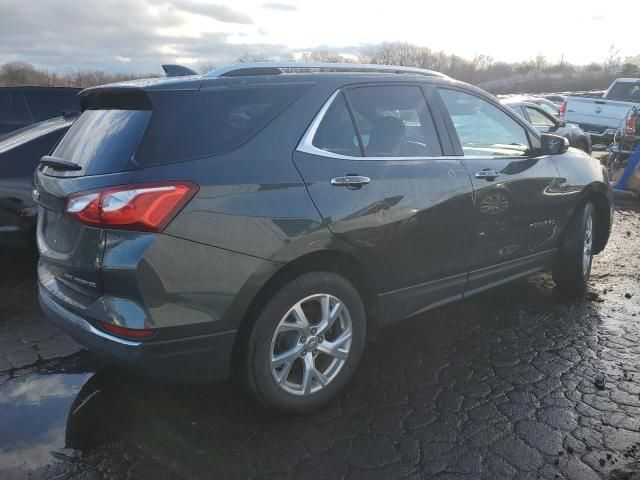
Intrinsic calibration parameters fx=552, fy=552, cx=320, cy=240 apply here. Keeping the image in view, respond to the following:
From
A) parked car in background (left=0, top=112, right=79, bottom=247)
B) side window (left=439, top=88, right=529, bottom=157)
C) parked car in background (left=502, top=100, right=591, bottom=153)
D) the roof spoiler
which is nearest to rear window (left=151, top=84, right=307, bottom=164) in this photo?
the roof spoiler

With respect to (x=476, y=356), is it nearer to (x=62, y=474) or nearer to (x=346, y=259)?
(x=346, y=259)

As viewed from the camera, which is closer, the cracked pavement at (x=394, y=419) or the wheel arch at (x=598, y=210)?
the cracked pavement at (x=394, y=419)

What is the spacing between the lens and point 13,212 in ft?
15.7

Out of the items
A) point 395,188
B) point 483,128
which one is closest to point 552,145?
point 483,128

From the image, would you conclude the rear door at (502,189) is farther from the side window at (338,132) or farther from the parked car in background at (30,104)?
the parked car in background at (30,104)

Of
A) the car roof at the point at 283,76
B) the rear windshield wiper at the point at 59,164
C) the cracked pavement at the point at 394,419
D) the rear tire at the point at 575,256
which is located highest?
the car roof at the point at 283,76

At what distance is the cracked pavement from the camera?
2.66 metres

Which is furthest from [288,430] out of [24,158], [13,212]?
[24,158]

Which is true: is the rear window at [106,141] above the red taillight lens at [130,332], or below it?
above

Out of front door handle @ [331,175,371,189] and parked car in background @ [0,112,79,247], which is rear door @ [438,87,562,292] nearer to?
front door handle @ [331,175,371,189]

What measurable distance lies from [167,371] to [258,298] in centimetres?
55

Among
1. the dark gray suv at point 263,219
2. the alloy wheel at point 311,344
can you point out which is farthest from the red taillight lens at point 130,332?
the alloy wheel at point 311,344

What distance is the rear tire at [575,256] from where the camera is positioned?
188 inches

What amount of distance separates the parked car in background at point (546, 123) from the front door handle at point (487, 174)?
8426mm
